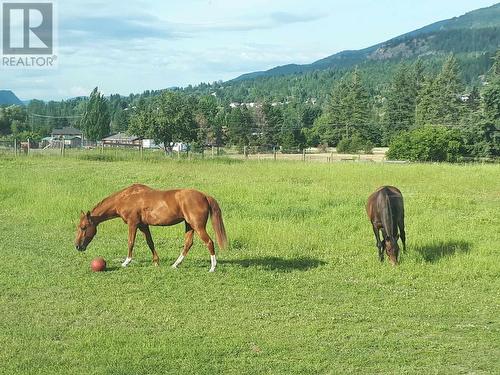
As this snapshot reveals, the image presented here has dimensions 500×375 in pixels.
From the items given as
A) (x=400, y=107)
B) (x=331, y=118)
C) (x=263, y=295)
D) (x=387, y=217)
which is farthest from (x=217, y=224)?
(x=400, y=107)

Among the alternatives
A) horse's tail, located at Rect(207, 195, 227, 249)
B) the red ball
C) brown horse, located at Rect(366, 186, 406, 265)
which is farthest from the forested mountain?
the red ball

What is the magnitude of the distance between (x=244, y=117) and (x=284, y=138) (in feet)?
23.9

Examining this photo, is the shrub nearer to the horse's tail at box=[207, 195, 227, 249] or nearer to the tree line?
the tree line

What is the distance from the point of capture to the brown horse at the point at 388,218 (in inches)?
449

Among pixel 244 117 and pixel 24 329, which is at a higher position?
pixel 244 117

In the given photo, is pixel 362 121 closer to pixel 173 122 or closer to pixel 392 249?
pixel 173 122

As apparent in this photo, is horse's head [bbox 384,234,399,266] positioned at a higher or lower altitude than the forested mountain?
lower

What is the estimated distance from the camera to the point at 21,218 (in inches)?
660

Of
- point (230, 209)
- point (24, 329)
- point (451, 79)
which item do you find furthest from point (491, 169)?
point (451, 79)

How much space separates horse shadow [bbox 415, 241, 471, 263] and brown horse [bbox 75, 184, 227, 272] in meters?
4.24

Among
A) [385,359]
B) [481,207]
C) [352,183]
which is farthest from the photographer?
[352,183]

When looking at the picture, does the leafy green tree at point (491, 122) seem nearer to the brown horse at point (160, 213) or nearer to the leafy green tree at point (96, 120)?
the brown horse at point (160, 213)

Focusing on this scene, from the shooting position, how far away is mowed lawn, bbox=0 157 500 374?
6.46 m

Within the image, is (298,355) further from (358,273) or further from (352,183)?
(352,183)
